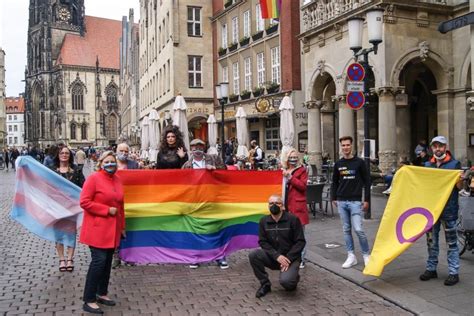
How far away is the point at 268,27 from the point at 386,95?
45.5ft

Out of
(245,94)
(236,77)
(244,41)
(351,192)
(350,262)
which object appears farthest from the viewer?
(236,77)

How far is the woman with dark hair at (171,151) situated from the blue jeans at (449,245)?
4.21m

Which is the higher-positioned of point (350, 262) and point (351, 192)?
point (351, 192)

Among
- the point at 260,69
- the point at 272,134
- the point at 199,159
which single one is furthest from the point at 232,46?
the point at 199,159

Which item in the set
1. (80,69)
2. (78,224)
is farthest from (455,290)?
(80,69)

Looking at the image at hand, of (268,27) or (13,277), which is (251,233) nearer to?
(13,277)

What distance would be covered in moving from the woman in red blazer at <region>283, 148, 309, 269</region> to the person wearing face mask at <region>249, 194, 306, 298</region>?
42.2 inches

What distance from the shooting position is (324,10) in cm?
2139

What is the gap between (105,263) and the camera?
20.2 ft

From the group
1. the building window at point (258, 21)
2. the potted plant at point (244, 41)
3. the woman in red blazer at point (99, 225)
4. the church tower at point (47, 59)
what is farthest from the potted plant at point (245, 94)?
the church tower at point (47, 59)

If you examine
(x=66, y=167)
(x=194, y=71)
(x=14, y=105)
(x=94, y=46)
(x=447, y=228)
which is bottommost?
(x=447, y=228)

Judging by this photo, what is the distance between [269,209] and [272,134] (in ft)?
83.2

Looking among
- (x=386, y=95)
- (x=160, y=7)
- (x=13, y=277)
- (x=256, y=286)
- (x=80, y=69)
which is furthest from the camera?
(x=80, y=69)

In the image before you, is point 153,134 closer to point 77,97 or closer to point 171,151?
point 171,151
